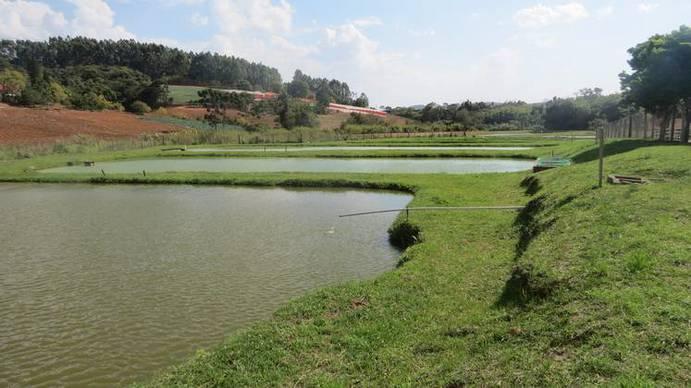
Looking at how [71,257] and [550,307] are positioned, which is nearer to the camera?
[550,307]

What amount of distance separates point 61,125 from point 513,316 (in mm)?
72222

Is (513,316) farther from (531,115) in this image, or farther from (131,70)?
(131,70)

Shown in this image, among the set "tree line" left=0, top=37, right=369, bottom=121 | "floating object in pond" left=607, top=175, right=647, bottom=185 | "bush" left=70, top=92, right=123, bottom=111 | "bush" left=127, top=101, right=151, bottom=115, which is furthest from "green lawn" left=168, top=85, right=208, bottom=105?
"floating object in pond" left=607, top=175, right=647, bottom=185

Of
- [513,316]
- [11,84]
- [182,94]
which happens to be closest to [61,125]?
[11,84]

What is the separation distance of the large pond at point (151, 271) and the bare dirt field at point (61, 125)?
4417 cm

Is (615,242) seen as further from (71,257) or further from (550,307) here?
(71,257)

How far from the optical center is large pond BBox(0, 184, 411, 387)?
7.57m

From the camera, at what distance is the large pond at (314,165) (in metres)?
30.6

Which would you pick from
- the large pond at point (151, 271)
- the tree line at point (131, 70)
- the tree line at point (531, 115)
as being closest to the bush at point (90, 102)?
the tree line at point (131, 70)

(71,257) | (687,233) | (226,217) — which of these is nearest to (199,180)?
(226,217)

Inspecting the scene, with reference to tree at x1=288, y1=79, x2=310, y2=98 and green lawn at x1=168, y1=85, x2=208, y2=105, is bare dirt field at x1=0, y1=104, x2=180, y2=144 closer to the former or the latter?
green lawn at x1=168, y1=85, x2=208, y2=105

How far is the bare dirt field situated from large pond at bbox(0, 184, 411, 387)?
44.2 metres

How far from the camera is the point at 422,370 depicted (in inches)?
220

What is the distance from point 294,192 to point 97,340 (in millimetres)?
15669
